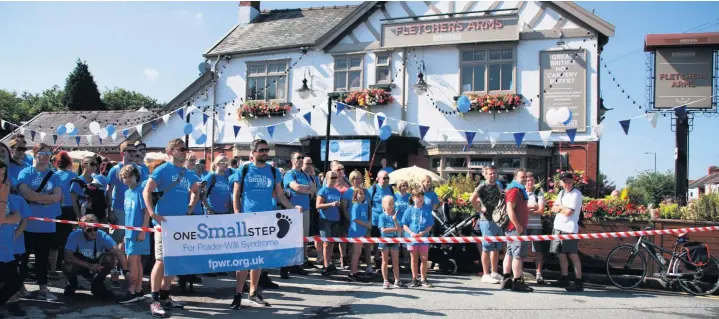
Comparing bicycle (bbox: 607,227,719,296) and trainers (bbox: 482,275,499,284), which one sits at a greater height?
bicycle (bbox: 607,227,719,296)

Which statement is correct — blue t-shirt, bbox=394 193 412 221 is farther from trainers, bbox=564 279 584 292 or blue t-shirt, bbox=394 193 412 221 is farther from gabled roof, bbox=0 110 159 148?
gabled roof, bbox=0 110 159 148

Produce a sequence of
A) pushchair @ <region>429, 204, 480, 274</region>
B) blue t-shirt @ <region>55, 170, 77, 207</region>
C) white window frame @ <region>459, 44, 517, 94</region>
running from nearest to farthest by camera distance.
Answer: blue t-shirt @ <region>55, 170, 77, 207</region> < pushchair @ <region>429, 204, 480, 274</region> < white window frame @ <region>459, 44, 517, 94</region>

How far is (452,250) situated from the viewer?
1005 cm

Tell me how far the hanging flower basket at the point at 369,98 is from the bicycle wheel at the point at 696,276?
11515 mm

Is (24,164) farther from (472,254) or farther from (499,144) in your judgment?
(499,144)

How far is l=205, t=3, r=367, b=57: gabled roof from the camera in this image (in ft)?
68.5

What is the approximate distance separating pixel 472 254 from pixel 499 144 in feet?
26.0

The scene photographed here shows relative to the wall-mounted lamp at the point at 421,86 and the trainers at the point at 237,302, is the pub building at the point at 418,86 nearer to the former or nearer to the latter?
the wall-mounted lamp at the point at 421,86

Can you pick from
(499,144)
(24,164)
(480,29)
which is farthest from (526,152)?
(24,164)

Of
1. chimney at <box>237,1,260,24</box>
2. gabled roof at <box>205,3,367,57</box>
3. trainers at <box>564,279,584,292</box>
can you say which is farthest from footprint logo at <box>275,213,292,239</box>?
chimney at <box>237,1,260,24</box>

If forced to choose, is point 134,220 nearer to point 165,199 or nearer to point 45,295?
point 165,199

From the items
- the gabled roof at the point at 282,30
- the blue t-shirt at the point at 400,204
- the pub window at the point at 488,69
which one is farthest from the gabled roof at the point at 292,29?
the blue t-shirt at the point at 400,204

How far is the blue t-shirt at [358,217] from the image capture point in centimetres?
903

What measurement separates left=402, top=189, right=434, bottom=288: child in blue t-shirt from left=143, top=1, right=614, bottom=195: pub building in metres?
7.11
